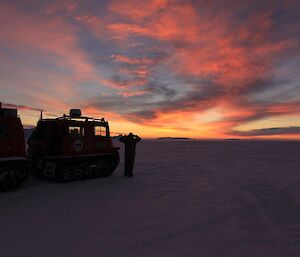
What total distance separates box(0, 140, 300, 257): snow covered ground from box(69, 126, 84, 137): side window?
2195 mm

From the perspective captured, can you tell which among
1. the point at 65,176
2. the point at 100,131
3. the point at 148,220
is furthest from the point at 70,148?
the point at 148,220

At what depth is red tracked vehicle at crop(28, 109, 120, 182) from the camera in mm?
11695

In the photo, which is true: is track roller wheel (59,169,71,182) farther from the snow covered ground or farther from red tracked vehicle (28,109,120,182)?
the snow covered ground

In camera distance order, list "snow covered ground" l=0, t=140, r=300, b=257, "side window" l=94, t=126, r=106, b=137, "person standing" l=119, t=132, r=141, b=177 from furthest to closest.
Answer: "person standing" l=119, t=132, r=141, b=177, "side window" l=94, t=126, r=106, b=137, "snow covered ground" l=0, t=140, r=300, b=257

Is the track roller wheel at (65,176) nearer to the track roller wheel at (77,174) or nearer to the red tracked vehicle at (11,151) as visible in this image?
the track roller wheel at (77,174)

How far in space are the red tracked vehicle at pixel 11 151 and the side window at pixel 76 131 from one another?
84.3 inches

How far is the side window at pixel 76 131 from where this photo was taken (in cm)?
1207

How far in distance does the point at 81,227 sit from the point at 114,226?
0.81m

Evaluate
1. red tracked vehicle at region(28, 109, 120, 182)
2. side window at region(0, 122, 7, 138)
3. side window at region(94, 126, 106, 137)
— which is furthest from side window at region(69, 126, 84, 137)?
side window at region(0, 122, 7, 138)

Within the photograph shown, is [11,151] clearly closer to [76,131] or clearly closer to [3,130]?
[3,130]

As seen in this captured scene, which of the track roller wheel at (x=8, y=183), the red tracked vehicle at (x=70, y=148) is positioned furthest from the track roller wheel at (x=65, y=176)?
the track roller wheel at (x=8, y=183)

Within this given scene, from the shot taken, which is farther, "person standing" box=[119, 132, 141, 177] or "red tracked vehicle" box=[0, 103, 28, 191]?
"person standing" box=[119, 132, 141, 177]

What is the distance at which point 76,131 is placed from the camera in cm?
1229

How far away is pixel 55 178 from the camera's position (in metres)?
11.6
